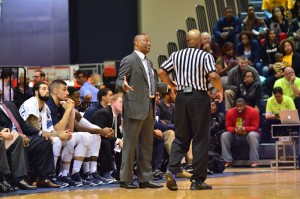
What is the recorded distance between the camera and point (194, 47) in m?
10.1

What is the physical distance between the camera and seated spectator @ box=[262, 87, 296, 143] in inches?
609

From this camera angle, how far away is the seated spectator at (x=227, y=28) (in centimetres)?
1902

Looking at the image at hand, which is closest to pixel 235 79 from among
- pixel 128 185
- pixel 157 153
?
pixel 157 153

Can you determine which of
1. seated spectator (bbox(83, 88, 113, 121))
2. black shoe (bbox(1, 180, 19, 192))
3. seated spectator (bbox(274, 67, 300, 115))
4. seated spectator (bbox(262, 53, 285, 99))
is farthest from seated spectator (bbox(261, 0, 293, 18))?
black shoe (bbox(1, 180, 19, 192))

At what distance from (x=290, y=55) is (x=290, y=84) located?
131 cm

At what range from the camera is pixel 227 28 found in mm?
19250

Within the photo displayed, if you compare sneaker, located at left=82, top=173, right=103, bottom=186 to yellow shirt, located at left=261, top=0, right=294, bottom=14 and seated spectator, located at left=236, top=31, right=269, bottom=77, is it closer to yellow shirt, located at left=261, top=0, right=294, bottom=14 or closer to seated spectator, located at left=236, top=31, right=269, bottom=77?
seated spectator, located at left=236, top=31, right=269, bottom=77

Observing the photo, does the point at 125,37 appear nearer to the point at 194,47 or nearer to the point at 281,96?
the point at 281,96

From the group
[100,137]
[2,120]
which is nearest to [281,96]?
[100,137]

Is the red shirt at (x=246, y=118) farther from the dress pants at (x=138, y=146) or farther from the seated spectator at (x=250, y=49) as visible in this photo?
the dress pants at (x=138, y=146)

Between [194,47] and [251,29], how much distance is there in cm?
922

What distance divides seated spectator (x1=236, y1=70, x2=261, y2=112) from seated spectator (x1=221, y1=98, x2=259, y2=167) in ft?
1.75

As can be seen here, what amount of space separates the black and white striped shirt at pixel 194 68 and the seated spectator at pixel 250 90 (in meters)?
6.22

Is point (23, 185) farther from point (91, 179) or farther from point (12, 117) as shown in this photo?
point (91, 179)
